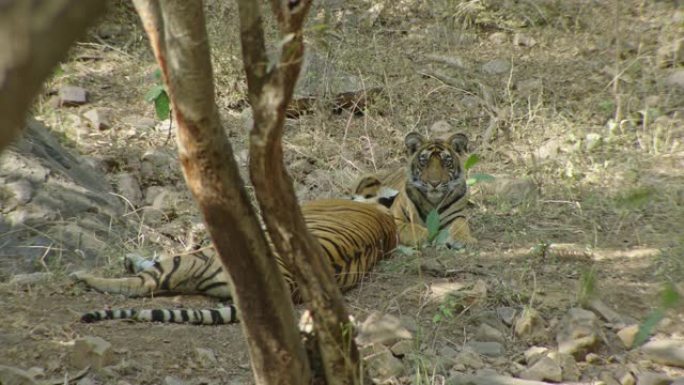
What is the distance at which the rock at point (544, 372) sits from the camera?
4.05 m

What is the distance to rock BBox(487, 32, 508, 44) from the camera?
29.2ft

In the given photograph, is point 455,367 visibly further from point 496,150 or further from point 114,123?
point 114,123

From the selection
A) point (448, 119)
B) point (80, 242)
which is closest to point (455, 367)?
point (80, 242)

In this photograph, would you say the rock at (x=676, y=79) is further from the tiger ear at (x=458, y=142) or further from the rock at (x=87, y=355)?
the rock at (x=87, y=355)

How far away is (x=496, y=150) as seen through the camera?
7.37m

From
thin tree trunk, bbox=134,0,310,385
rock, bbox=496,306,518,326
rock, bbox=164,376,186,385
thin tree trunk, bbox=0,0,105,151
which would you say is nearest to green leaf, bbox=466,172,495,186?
rock, bbox=496,306,518,326

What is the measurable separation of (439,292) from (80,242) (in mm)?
1984

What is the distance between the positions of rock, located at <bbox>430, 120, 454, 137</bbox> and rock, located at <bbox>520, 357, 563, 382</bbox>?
3.94 metres

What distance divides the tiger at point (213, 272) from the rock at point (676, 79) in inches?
133

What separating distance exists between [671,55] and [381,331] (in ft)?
17.0

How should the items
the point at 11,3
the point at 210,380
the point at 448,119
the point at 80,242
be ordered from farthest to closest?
the point at 448,119
the point at 80,242
the point at 210,380
the point at 11,3

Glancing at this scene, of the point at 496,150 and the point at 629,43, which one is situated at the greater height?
the point at 629,43

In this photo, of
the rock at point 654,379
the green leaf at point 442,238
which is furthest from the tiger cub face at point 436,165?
the rock at point 654,379

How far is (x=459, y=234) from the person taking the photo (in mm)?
5988
